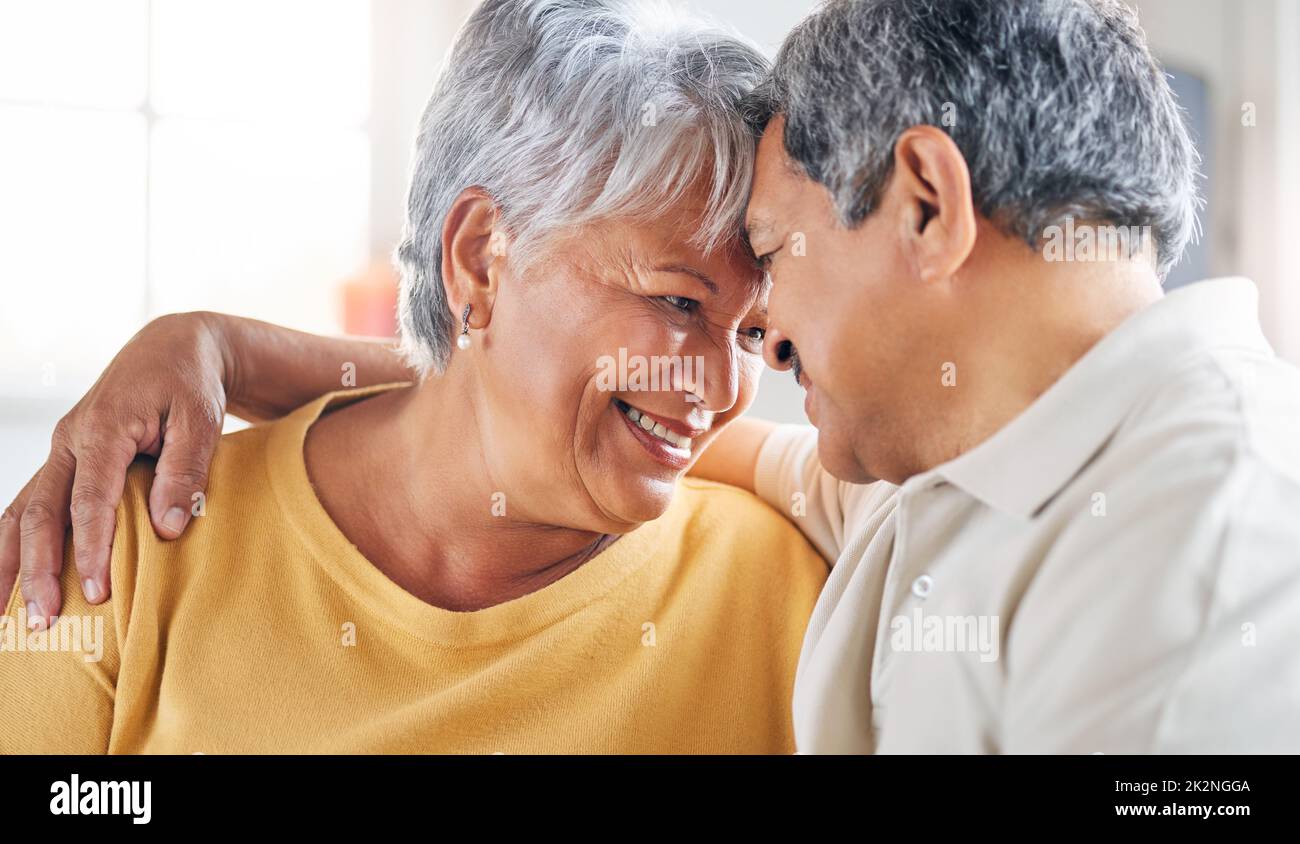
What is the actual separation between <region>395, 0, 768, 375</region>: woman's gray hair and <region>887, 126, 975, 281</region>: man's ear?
0.29 metres

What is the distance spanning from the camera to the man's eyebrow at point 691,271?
1.29 meters

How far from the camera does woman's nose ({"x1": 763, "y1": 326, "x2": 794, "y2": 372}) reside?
1.20 metres

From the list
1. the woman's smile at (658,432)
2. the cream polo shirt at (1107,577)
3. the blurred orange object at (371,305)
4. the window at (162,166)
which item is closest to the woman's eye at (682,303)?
the woman's smile at (658,432)

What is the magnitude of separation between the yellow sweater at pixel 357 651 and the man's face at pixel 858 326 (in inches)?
12.6

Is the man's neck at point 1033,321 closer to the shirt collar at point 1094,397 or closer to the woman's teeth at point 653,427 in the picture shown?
the shirt collar at point 1094,397

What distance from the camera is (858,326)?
1062 mm

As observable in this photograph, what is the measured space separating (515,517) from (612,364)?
253 millimetres

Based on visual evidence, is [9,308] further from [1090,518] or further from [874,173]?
[1090,518]

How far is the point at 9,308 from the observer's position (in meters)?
2.83

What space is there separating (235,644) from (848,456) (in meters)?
0.70

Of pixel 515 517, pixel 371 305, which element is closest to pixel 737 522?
pixel 515 517

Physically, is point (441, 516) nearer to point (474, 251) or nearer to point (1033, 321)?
point (474, 251)

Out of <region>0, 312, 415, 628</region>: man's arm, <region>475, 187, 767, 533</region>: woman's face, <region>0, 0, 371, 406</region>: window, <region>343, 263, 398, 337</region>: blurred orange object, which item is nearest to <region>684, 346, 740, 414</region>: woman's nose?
<region>475, 187, 767, 533</region>: woman's face

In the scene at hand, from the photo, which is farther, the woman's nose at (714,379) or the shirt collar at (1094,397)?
the woman's nose at (714,379)
